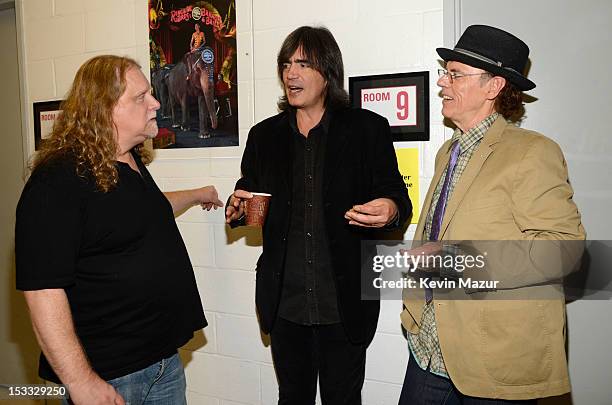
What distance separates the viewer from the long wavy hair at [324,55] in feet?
7.00

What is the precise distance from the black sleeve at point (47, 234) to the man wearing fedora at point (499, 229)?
108 cm

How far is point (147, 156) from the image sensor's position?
6.95 feet

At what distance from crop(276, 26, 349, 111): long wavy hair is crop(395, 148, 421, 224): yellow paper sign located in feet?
1.15

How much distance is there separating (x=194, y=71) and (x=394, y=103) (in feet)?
3.61

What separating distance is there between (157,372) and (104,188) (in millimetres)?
653

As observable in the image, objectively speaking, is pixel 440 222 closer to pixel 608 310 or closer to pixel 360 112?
pixel 360 112

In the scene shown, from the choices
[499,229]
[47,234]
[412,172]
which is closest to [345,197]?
[412,172]

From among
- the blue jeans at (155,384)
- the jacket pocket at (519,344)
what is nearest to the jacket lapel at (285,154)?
the blue jeans at (155,384)

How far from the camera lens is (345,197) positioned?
206 cm

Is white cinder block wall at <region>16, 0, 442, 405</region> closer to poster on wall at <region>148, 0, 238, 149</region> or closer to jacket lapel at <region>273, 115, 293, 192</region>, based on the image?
poster on wall at <region>148, 0, 238, 149</region>

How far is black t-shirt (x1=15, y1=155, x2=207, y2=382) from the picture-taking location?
151cm

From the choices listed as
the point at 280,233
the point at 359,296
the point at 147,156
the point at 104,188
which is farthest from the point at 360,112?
the point at 104,188

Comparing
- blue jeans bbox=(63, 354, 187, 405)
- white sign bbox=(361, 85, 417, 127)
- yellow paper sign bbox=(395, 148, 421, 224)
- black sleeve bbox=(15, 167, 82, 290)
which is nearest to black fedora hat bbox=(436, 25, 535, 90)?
white sign bbox=(361, 85, 417, 127)

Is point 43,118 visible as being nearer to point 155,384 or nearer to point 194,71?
point 194,71
